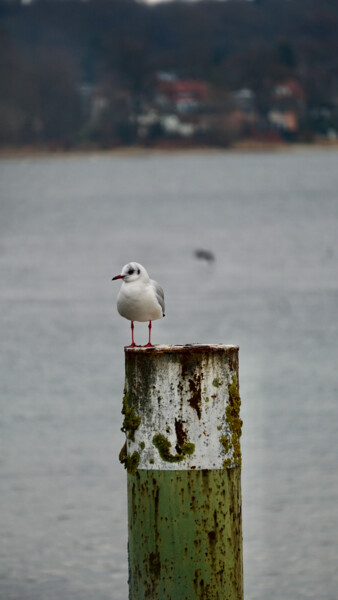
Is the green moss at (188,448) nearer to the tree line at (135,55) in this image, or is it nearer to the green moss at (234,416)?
the green moss at (234,416)

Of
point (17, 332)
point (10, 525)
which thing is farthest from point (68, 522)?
point (17, 332)

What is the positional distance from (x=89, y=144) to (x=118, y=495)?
115322 millimetres

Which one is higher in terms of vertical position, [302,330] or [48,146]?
[48,146]

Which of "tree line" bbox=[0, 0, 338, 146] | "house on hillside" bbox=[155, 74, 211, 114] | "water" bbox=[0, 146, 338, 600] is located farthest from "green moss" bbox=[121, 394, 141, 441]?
"house on hillside" bbox=[155, 74, 211, 114]

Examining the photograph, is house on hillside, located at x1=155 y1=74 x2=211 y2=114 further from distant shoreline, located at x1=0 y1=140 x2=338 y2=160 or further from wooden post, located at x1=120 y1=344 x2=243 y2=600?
wooden post, located at x1=120 y1=344 x2=243 y2=600

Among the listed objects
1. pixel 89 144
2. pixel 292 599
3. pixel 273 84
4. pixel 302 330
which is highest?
pixel 273 84

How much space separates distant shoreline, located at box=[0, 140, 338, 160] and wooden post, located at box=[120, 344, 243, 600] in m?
121

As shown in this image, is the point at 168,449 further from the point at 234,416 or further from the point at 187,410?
the point at 234,416

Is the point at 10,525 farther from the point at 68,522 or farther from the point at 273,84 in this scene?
the point at 273,84

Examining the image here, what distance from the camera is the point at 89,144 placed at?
408 ft

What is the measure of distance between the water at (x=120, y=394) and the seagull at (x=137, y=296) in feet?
11.3

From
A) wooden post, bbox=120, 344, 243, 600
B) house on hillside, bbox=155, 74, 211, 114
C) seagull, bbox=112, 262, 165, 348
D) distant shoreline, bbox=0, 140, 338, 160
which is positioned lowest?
wooden post, bbox=120, 344, 243, 600

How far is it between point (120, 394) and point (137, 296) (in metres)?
9.26

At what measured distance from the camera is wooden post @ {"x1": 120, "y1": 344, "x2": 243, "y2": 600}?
4.54m
